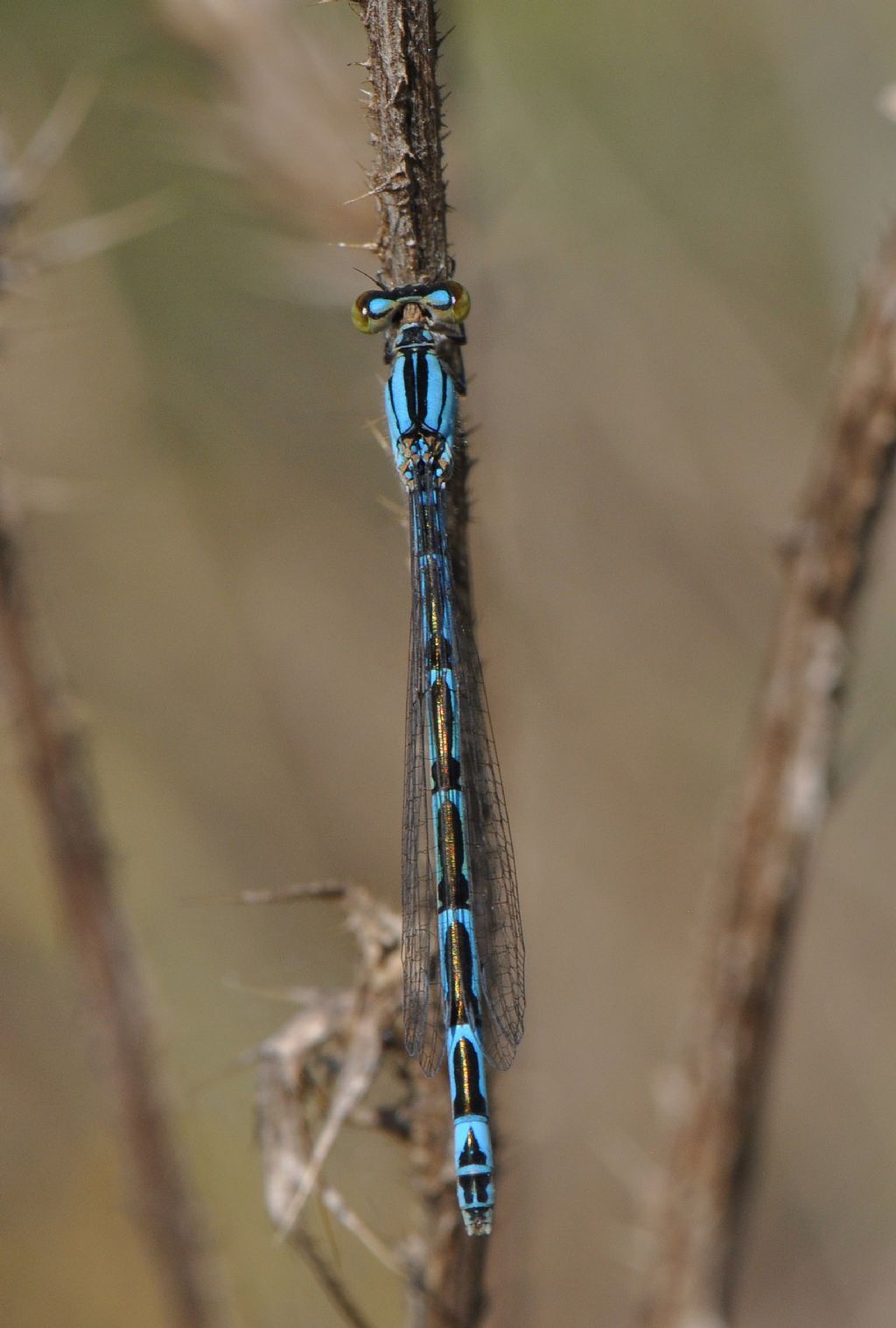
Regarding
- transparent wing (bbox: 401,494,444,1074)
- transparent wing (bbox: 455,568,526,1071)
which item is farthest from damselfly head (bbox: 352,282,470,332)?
transparent wing (bbox: 455,568,526,1071)

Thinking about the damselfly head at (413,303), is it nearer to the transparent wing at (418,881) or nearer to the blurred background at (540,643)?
the transparent wing at (418,881)

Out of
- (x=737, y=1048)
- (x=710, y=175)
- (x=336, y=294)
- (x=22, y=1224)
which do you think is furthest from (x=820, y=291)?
(x=22, y=1224)

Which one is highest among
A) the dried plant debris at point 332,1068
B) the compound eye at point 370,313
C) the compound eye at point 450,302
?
the compound eye at point 370,313

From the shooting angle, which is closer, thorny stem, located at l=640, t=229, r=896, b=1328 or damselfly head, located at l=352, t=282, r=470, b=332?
damselfly head, located at l=352, t=282, r=470, b=332

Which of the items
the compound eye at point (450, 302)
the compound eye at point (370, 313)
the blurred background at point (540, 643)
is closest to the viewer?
the compound eye at point (450, 302)

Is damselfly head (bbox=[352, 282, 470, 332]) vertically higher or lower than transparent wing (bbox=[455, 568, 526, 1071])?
higher

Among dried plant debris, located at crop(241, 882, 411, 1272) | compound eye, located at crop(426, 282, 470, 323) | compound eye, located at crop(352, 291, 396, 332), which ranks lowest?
dried plant debris, located at crop(241, 882, 411, 1272)

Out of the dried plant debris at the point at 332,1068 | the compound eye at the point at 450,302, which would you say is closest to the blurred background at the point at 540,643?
the compound eye at the point at 450,302

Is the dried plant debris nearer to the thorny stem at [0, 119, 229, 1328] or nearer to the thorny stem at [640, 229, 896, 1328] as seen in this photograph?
the thorny stem at [640, 229, 896, 1328]
